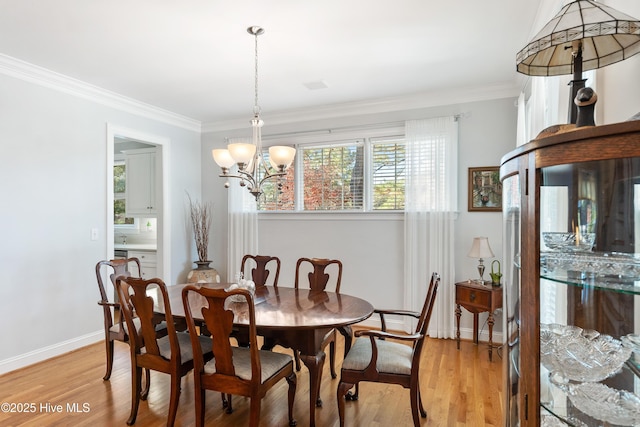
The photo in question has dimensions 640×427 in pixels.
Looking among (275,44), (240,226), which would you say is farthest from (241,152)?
(240,226)

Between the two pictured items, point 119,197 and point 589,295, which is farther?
point 119,197

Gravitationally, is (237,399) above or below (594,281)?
below

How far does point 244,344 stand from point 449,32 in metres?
2.76

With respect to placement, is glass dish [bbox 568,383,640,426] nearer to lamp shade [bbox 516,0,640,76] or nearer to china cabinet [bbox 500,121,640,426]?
china cabinet [bbox 500,121,640,426]

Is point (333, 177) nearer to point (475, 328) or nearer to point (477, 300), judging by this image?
point (477, 300)

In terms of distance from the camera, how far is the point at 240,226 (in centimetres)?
493

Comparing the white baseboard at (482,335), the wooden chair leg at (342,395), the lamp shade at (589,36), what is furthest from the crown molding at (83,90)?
the white baseboard at (482,335)

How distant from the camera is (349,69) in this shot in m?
3.28

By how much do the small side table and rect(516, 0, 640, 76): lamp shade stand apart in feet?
8.11

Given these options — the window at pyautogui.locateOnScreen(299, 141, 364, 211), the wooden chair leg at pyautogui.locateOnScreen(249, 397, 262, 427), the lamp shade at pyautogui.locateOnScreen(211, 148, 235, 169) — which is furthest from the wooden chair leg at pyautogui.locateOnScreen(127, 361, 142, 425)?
the window at pyautogui.locateOnScreen(299, 141, 364, 211)

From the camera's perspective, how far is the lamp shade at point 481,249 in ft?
11.3

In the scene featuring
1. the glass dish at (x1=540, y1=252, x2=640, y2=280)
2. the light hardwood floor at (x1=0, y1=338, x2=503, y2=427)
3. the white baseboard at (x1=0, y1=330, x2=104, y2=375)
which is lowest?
the light hardwood floor at (x1=0, y1=338, x2=503, y2=427)

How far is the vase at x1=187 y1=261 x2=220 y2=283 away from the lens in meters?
4.72

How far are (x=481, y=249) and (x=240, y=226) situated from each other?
3041mm
